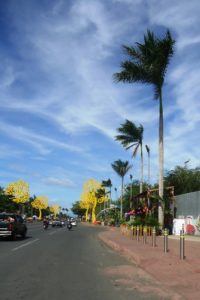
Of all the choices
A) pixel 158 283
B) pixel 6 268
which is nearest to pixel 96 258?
pixel 6 268

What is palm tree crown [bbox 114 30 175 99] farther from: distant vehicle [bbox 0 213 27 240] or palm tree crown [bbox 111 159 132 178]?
palm tree crown [bbox 111 159 132 178]

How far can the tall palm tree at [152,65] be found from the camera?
1489 inches

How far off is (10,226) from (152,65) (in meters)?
15.5

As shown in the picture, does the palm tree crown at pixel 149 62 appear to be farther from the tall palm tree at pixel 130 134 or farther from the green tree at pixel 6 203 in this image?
the green tree at pixel 6 203

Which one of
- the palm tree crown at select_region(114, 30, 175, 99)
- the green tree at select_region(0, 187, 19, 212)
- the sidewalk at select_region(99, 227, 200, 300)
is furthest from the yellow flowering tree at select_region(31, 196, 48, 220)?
the sidewalk at select_region(99, 227, 200, 300)

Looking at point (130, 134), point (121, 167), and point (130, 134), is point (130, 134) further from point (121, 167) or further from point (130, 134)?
point (121, 167)

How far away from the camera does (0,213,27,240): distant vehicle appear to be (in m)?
32.1

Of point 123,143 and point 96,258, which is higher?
point 123,143

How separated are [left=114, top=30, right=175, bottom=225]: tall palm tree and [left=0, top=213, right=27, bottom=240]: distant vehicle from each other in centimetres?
1045

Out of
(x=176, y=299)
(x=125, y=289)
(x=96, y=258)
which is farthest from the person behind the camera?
(x=96, y=258)

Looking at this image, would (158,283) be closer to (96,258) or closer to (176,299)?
(176,299)

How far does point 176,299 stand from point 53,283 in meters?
3.49

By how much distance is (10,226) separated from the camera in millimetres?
32156

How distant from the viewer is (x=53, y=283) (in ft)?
41.2
